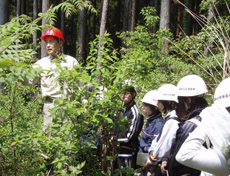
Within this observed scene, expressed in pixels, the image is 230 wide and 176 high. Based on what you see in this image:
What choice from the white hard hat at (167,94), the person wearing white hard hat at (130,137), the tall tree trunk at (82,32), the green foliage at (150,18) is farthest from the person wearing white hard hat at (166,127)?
the tall tree trunk at (82,32)

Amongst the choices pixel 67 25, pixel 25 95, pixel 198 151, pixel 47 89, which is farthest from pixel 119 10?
pixel 198 151

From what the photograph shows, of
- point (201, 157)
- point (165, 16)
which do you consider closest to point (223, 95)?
point (201, 157)

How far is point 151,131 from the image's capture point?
3.74m

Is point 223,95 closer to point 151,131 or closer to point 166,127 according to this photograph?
point 166,127

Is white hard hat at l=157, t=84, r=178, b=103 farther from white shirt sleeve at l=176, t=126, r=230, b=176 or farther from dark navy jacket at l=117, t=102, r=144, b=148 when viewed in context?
white shirt sleeve at l=176, t=126, r=230, b=176

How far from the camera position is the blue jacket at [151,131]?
3.68 metres

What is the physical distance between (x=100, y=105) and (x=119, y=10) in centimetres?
2661

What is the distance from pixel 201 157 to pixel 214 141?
5.6 inches

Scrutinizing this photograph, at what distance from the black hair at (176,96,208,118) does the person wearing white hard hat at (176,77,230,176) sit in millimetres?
676

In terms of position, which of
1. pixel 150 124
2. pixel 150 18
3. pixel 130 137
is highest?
pixel 150 18

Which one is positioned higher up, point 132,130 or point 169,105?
point 169,105

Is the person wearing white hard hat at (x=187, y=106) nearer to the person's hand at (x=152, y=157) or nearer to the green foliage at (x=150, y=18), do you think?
the person's hand at (x=152, y=157)

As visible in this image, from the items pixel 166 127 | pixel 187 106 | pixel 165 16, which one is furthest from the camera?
pixel 165 16

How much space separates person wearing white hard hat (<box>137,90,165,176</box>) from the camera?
3686 millimetres
